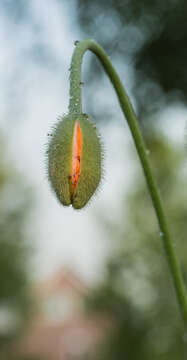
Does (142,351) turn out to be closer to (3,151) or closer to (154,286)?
(154,286)

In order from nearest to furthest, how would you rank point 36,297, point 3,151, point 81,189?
point 81,189 < point 3,151 < point 36,297

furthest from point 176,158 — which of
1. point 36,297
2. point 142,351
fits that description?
point 36,297

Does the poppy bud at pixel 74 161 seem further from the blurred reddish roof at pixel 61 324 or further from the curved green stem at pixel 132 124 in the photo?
the blurred reddish roof at pixel 61 324

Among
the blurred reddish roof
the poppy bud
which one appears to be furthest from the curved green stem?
the blurred reddish roof

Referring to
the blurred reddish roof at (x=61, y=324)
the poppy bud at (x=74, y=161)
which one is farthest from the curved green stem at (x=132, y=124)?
the blurred reddish roof at (x=61, y=324)

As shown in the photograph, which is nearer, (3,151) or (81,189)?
(81,189)

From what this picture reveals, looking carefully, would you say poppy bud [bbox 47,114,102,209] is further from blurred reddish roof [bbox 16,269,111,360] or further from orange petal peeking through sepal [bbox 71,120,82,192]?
blurred reddish roof [bbox 16,269,111,360]

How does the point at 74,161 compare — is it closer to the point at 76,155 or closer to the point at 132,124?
the point at 76,155
